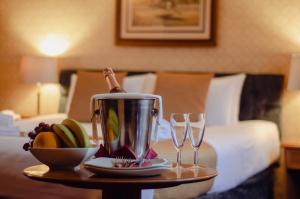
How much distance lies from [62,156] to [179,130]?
17.4 inches

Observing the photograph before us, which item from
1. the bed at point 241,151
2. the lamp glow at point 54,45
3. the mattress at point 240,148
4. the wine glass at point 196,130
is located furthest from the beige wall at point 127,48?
the wine glass at point 196,130

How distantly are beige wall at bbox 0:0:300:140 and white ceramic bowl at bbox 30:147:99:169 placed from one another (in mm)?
2959

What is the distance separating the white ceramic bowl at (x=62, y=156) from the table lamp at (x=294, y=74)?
2655 millimetres

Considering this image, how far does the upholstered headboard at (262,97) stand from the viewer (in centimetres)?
463

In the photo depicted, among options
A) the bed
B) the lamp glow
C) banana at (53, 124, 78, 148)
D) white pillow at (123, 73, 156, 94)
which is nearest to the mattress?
the bed

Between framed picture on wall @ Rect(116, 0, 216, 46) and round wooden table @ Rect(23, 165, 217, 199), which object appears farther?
framed picture on wall @ Rect(116, 0, 216, 46)

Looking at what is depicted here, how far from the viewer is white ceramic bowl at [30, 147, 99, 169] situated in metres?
1.95

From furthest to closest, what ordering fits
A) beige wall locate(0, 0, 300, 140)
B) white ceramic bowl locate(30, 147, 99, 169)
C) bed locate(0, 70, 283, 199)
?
beige wall locate(0, 0, 300, 140) < bed locate(0, 70, 283, 199) < white ceramic bowl locate(30, 147, 99, 169)

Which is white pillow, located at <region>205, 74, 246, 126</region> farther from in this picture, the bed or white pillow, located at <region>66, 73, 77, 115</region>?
white pillow, located at <region>66, 73, 77, 115</region>

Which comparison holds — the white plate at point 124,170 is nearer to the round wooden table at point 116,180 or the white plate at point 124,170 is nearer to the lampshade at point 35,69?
the round wooden table at point 116,180

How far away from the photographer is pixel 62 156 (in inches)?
76.7

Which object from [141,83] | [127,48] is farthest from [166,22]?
[141,83]

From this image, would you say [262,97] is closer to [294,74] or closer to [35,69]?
[294,74]

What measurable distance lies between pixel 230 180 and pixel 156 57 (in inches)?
72.8
